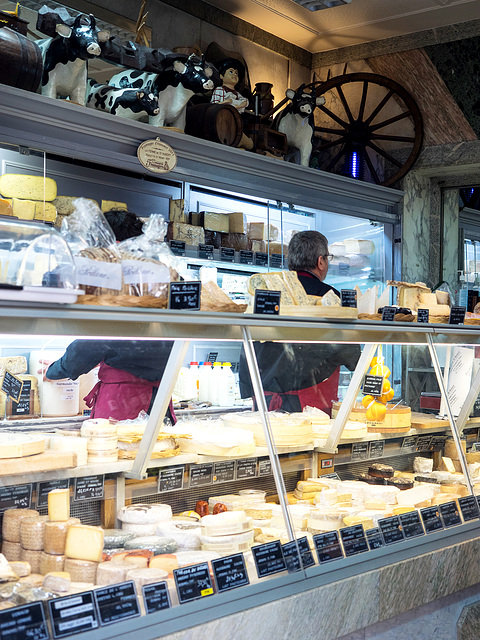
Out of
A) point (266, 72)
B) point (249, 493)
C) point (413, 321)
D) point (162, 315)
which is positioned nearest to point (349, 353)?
point (413, 321)

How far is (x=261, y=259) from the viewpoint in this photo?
177 inches

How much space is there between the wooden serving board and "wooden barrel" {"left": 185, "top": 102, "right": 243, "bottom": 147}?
8.97 ft

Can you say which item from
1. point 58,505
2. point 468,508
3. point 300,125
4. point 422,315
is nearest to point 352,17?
point 300,125

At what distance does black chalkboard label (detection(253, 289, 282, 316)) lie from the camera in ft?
6.66

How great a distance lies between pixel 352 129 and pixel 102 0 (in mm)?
2260

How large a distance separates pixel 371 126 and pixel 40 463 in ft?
14.9

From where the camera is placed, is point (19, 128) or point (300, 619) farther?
point (19, 128)

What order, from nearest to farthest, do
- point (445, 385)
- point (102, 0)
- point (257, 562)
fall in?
point (257, 562)
point (445, 385)
point (102, 0)

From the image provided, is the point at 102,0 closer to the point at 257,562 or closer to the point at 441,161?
the point at 441,161

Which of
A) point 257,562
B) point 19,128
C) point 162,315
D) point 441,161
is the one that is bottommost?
point 257,562

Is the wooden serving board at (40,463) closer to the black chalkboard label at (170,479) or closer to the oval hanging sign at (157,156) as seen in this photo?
the black chalkboard label at (170,479)

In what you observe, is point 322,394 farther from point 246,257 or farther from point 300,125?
point 300,125

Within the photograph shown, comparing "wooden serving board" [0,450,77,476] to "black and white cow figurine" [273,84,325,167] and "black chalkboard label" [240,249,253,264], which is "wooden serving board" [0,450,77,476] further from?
"black and white cow figurine" [273,84,325,167]

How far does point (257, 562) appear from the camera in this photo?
1762mm
